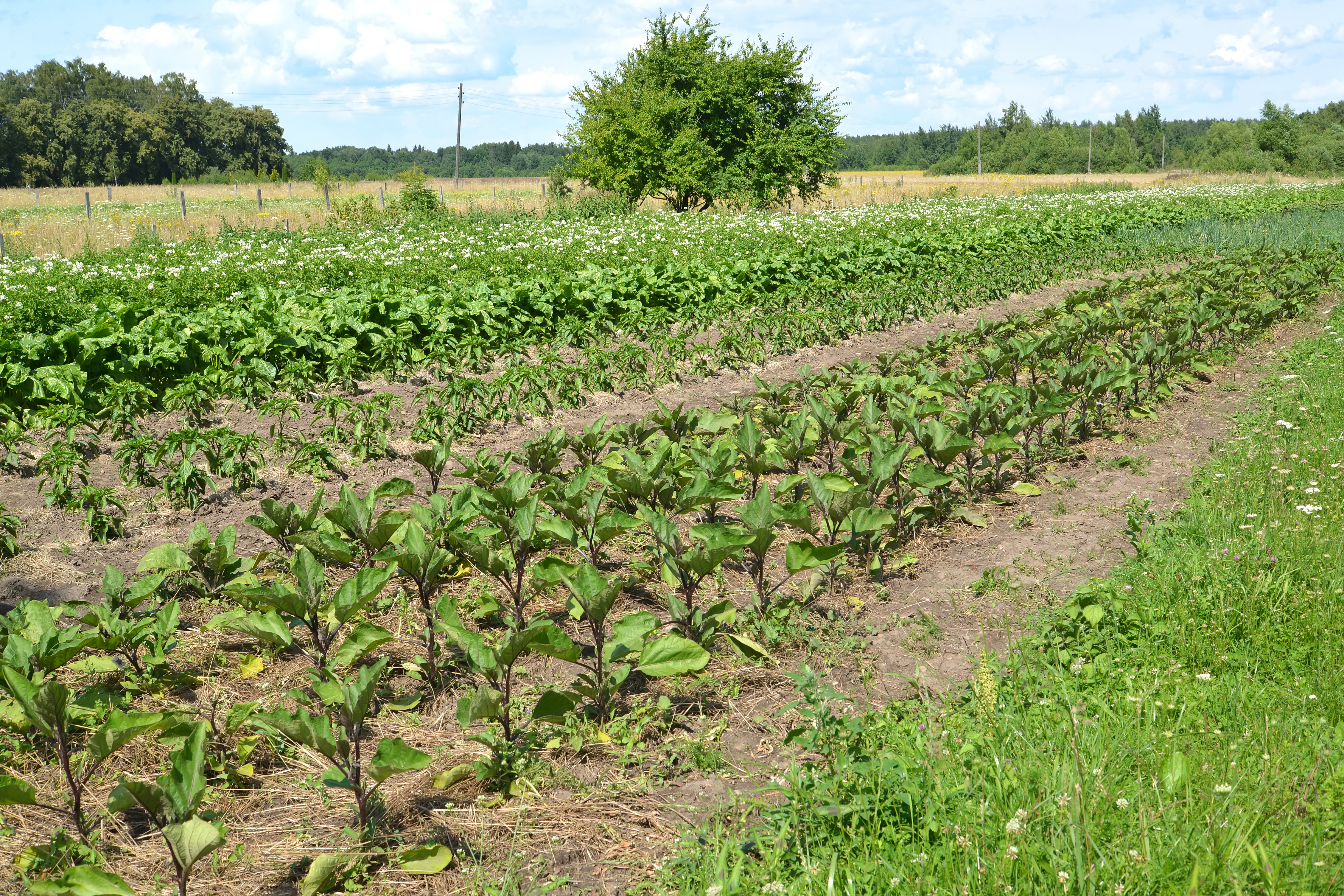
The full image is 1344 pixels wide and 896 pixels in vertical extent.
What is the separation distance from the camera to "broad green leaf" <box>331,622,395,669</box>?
316 cm

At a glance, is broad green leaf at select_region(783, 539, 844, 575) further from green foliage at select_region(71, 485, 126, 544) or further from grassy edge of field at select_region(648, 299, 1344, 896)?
green foliage at select_region(71, 485, 126, 544)

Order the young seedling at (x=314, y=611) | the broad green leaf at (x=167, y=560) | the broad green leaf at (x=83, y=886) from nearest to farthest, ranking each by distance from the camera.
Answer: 1. the broad green leaf at (x=83, y=886)
2. the young seedling at (x=314, y=611)
3. the broad green leaf at (x=167, y=560)

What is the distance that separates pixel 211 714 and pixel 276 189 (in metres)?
43.4

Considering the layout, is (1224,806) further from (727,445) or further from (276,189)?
(276,189)

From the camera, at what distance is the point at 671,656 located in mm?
3102

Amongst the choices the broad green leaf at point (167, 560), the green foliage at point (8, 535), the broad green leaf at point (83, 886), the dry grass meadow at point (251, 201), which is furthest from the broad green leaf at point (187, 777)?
the dry grass meadow at point (251, 201)

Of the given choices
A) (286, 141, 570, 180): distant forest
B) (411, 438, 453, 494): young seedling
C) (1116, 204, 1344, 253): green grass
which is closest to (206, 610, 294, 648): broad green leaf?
(411, 438, 453, 494): young seedling

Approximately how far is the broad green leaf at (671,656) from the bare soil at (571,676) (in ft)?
0.86

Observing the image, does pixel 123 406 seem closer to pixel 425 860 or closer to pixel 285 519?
pixel 285 519

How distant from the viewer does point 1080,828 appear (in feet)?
7.52

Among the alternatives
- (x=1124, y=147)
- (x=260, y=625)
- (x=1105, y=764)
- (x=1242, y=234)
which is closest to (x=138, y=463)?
(x=260, y=625)

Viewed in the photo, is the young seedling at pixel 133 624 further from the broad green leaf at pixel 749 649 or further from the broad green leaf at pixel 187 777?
the broad green leaf at pixel 749 649

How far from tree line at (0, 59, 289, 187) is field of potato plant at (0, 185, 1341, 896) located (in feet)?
150

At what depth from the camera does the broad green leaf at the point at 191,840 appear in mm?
2186
